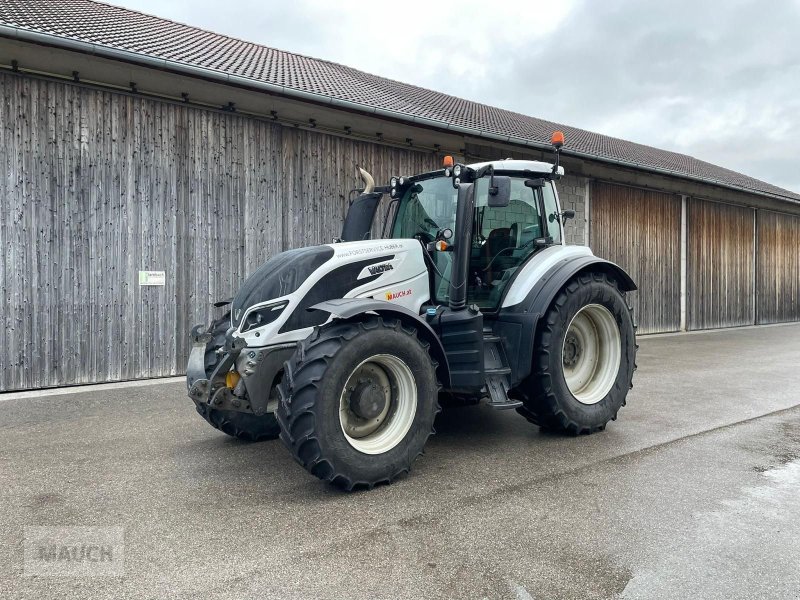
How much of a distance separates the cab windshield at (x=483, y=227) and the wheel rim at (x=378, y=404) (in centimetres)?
89

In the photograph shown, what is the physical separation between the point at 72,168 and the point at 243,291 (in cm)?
433

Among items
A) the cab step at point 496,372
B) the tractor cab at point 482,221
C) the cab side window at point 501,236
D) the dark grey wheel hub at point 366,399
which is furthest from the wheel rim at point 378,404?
the cab side window at point 501,236

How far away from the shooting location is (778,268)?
1700 centimetres

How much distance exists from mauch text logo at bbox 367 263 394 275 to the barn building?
464 cm

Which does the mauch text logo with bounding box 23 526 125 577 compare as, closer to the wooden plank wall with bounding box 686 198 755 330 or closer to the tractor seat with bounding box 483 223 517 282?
the tractor seat with bounding box 483 223 517 282

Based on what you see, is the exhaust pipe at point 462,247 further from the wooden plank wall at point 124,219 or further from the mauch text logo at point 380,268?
the wooden plank wall at point 124,219

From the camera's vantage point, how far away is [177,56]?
7.09 m

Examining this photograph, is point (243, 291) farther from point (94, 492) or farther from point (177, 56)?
point (177, 56)

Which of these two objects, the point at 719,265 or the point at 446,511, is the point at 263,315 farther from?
the point at 719,265

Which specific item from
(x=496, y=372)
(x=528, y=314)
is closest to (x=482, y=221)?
(x=528, y=314)

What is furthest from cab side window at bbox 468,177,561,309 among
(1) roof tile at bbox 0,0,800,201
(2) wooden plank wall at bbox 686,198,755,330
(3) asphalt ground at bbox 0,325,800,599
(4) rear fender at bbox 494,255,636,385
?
(2) wooden plank wall at bbox 686,198,755,330

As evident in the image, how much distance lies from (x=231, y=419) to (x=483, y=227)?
2.38 meters

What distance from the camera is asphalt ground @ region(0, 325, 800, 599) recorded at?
2.24m

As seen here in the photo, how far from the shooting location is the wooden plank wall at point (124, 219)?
6461 mm
